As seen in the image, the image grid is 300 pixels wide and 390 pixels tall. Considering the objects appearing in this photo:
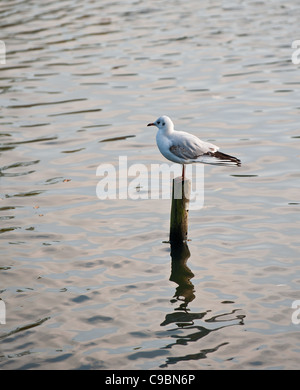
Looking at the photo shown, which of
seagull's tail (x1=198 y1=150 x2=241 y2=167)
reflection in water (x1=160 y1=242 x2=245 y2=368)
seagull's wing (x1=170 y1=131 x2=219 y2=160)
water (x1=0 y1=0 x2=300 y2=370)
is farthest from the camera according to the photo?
seagull's tail (x1=198 y1=150 x2=241 y2=167)

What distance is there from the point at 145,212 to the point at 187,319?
12.2ft

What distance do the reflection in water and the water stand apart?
Result: 0.03 metres

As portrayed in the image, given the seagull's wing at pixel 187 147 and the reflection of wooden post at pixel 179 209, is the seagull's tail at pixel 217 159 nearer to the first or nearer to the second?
the seagull's wing at pixel 187 147

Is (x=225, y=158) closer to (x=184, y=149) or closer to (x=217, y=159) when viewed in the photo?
(x=217, y=159)

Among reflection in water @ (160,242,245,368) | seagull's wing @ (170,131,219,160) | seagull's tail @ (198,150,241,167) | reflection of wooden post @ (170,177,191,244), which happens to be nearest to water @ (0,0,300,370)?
reflection in water @ (160,242,245,368)

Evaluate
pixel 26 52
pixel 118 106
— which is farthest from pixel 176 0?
pixel 118 106

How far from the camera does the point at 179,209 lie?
422 inches

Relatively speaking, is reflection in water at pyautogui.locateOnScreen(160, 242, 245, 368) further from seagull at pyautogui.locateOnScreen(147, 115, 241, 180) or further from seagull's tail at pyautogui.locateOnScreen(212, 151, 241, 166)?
seagull's tail at pyautogui.locateOnScreen(212, 151, 241, 166)

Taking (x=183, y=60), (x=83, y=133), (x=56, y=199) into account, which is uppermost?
(x=183, y=60)

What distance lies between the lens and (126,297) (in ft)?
33.3

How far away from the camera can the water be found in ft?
29.9

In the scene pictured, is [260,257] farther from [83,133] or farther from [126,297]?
[83,133]

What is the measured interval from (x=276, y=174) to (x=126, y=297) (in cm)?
516

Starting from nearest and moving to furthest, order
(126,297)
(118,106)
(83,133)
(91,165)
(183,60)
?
(126,297)
(91,165)
(83,133)
(118,106)
(183,60)
